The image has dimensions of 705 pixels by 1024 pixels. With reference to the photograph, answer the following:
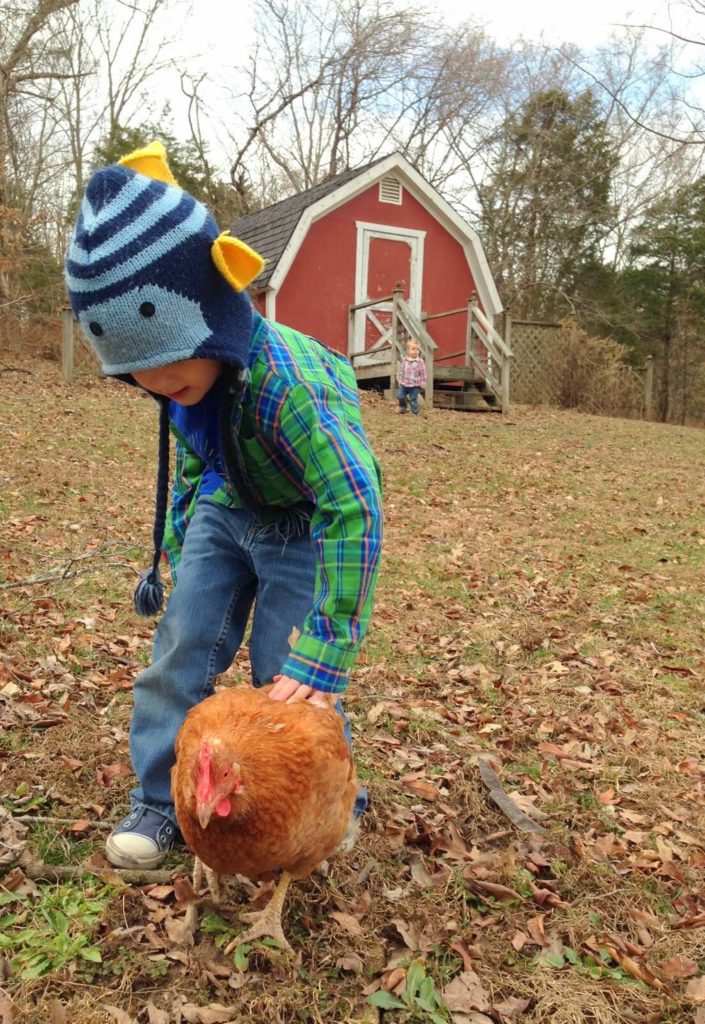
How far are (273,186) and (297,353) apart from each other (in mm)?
25517

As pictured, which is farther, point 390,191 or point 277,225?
point 390,191

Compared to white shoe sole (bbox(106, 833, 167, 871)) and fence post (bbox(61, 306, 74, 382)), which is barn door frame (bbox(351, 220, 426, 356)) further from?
white shoe sole (bbox(106, 833, 167, 871))

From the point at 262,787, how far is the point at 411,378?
41.6 ft

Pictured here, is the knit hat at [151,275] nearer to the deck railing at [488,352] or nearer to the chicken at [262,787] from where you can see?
the chicken at [262,787]

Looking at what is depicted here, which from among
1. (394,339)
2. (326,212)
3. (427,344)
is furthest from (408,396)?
(326,212)

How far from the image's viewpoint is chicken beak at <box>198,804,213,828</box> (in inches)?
71.9

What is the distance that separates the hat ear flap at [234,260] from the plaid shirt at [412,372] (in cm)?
1236

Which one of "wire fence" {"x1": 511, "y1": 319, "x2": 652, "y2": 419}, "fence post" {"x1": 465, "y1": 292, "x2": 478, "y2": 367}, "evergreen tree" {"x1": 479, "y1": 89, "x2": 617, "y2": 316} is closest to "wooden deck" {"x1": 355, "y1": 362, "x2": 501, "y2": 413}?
"fence post" {"x1": 465, "y1": 292, "x2": 478, "y2": 367}

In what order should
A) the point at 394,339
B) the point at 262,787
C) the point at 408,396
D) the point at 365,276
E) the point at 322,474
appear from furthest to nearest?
the point at 365,276
the point at 394,339
the point at 408,396
the point at 322,474
the point at 262,787

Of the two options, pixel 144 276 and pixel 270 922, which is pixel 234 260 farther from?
pixel 270 922

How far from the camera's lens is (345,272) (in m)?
16.7

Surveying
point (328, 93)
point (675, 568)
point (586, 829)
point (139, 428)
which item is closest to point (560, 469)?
point (675, 568)

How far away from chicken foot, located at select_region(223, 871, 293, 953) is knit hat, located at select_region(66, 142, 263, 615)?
1467 millimetres

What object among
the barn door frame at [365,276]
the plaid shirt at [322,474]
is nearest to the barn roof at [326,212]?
the barn door frame at [365,276]
